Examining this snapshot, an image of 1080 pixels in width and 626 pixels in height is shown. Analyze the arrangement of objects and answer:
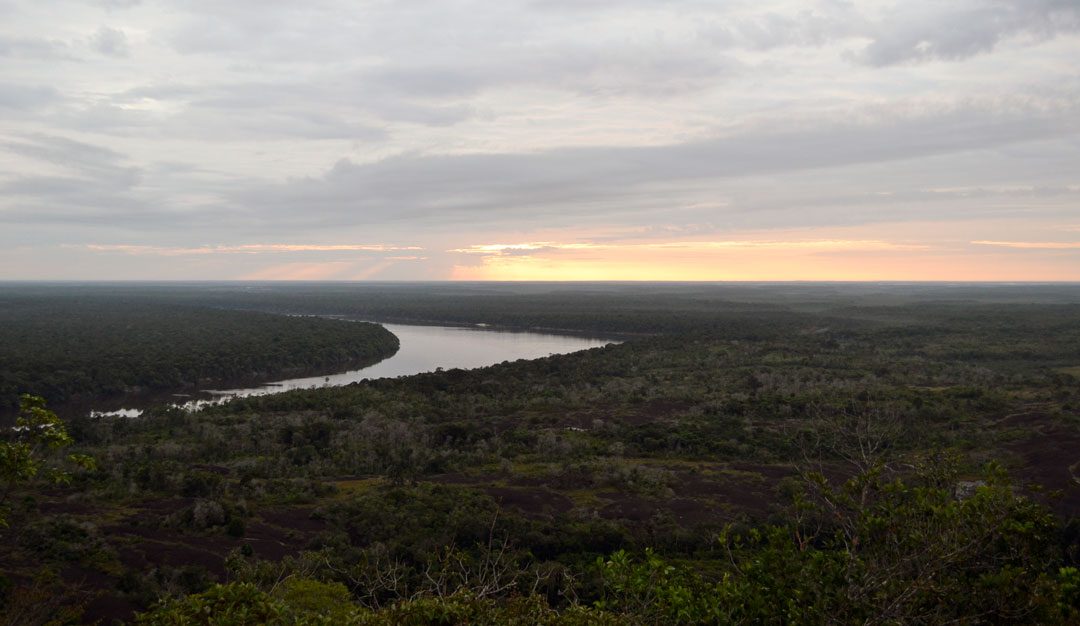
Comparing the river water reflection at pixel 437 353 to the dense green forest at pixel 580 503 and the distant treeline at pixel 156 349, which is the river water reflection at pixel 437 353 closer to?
the distant treeline at pixel 156 349

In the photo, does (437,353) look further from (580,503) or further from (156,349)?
(580,503)

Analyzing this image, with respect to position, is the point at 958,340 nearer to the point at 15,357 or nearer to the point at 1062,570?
the point at 1062,570

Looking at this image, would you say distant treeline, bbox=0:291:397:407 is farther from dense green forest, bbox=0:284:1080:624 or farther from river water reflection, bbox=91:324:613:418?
dense green forest, bbox=0:284:1080:624

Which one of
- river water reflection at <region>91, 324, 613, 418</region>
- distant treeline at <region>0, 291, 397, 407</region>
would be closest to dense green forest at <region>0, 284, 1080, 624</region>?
river water reflection at <region>91, 324, 613, 418</region>

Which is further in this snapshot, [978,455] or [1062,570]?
[978,455]

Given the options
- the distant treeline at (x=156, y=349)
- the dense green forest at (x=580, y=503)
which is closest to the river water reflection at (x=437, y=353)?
the distant treeline at (x=156, y=349)

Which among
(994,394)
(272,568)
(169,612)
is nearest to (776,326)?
(994,394)
